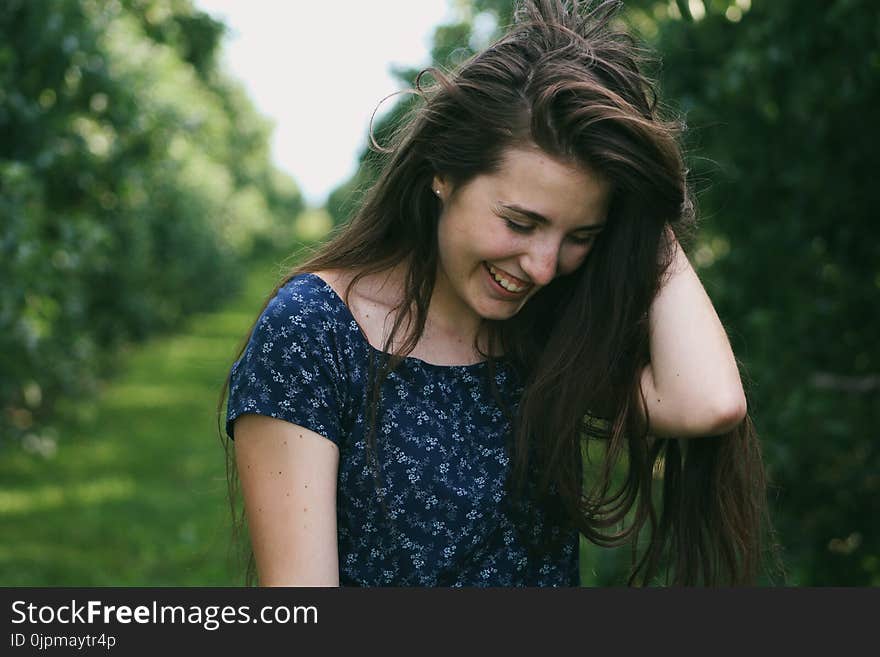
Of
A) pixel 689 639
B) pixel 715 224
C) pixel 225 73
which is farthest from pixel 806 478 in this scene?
pixel 225 73

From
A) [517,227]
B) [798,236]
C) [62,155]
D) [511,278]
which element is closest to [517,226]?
[517,227]

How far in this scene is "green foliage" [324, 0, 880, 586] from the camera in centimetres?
393

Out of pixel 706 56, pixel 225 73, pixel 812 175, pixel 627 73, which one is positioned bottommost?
pixel 627 73

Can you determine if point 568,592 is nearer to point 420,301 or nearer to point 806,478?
point 420,301

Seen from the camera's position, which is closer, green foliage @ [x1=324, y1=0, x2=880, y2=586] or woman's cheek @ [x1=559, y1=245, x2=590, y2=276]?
woman's cheek @ [x1=559, y1=245, x2=590, y2=276]

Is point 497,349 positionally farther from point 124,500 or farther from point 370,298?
point 124,500

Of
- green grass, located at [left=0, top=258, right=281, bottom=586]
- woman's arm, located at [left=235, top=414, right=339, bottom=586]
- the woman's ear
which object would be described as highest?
green grass, located at [left=0, top=258, right=281, bottom=586]

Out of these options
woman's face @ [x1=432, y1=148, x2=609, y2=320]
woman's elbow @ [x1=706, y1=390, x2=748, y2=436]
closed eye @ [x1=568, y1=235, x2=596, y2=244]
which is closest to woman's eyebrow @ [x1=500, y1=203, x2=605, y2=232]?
woman's face @ [x1=432, y1=148, x2=609, y2=320]

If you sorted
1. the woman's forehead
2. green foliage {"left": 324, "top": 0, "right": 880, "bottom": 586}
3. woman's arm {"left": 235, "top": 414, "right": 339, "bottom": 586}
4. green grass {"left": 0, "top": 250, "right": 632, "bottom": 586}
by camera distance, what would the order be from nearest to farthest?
woman's arm {"left": 235, "top": 414, "right": 339, "bottom": 586} < the woman's forehead < green foliage {"left": 324, "top": 0, "right": 880, "bottom": 586} < green grass {"left": 0, "top": 250, "right": 632, "bottom": 586}

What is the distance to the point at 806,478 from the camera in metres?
4.33

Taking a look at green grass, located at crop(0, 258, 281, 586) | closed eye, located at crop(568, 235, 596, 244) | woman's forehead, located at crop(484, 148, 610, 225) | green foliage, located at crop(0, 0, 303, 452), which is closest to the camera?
woman's forehead, located at crop(484, 148, 610, 225)

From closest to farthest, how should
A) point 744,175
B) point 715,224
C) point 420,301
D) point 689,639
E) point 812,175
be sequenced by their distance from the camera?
point 689,639, point 420,301, point 812,175, point 744,175, point 715,224

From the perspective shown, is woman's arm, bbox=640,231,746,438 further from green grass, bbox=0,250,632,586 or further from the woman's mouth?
green grass, bbox=0,250,632,586

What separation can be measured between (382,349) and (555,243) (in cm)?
40
